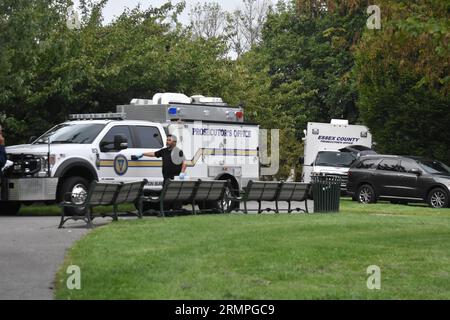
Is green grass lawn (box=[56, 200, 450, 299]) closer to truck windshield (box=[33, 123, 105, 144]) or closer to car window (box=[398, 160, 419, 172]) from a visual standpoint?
→ truck windshield (box=[33, 123, 105, 144])

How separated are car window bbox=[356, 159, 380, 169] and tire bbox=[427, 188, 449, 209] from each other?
2462 mm

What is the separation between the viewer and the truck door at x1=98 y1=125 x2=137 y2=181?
23.0 meters

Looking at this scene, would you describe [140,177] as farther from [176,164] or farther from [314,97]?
[314,97]

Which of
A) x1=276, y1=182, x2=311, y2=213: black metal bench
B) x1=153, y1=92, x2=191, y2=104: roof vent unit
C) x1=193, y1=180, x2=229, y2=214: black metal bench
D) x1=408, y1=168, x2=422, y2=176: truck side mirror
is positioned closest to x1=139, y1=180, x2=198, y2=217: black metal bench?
x1=193, y1=180, x2=229, y2=214: black metal bench

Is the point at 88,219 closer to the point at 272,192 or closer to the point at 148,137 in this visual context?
the point at 148,137

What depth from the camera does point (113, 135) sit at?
23312mm

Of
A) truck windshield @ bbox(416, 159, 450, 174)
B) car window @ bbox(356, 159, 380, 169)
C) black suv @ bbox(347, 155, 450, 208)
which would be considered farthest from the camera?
car window @ bbox(356, 159, 380, 169)

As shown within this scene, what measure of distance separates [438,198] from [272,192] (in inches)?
377

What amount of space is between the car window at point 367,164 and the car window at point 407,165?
107 cm

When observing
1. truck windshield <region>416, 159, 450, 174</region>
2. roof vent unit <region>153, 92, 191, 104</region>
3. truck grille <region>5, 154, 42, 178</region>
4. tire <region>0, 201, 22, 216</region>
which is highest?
roof vent unit <region>153, 92, 191, 104</region>

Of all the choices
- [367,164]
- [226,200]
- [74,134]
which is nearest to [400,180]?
[367,164]

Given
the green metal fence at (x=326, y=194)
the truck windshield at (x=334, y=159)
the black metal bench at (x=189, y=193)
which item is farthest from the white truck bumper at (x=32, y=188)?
the truck windshield at (x=334, y=159)
